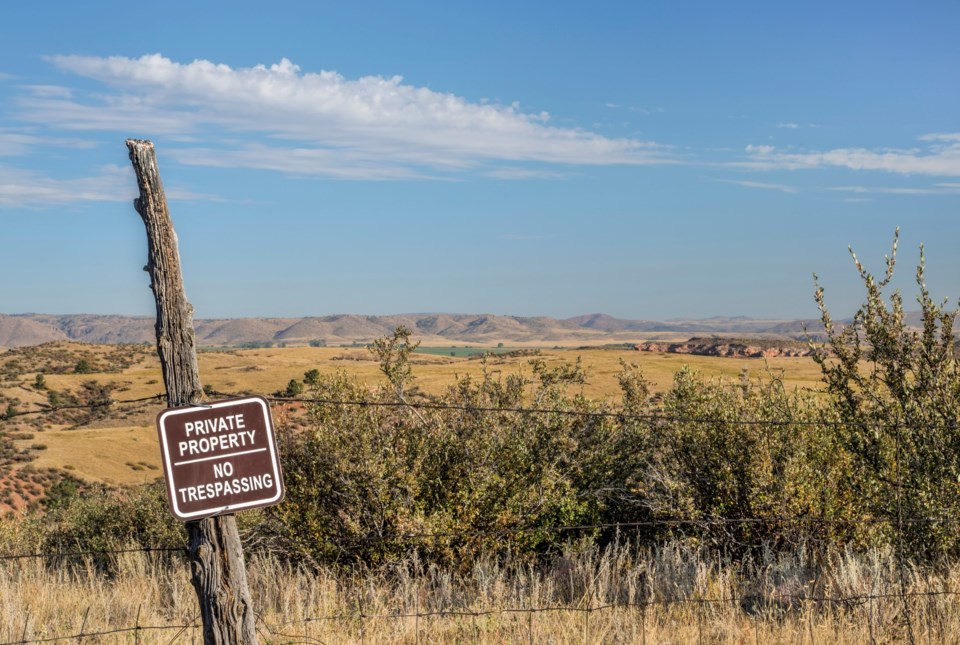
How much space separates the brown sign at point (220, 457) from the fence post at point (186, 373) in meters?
0.22

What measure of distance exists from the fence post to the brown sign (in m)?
0.22

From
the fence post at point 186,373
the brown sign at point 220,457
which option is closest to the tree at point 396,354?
the fence post at point 186,373

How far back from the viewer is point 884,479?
904 centimetres

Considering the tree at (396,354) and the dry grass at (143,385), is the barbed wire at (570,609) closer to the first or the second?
the tree at (396,354)

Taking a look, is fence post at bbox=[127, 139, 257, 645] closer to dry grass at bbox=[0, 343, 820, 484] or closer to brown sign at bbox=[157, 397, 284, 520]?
brown sign at bbox=[157, 397, 284, 520]

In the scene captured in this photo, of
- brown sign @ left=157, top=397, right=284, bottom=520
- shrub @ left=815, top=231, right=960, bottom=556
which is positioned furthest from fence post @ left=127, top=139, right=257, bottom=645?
shrub @ left=815, top=231, right=960, bottom=556

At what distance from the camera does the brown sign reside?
4562 millimetres

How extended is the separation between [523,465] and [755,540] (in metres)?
3.12

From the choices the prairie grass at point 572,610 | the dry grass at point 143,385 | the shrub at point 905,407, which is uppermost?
the shrub at point 905,407

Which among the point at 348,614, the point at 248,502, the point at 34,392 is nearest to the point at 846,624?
the point at 348,614

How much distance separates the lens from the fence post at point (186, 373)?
4.82m

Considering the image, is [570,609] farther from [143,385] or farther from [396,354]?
[143,385]

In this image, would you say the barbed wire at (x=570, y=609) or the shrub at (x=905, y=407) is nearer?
the barbed wire at (x=570, y=609)

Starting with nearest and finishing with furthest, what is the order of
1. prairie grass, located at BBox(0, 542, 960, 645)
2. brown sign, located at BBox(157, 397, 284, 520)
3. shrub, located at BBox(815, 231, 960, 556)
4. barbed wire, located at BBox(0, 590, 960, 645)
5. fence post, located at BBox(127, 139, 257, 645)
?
brown sign, located at BBox(157, 397, 284, 520) → fence post, located at BBox(127, 139, 257, 645) → prairie grass, located at BBox(0, 542, 960, 645) → barbed wire, located at BBox(0, 590, 960, 645) → shrub, located at BBox(815, 231, 960, 556)
